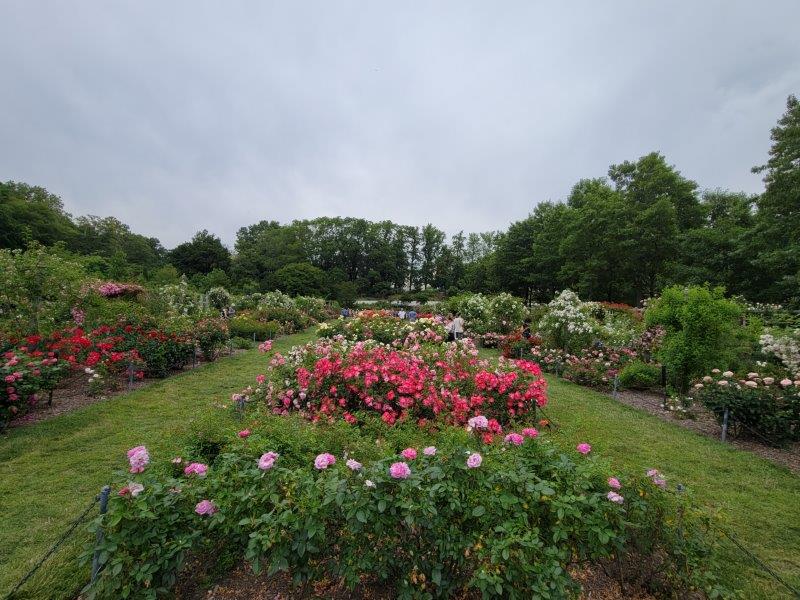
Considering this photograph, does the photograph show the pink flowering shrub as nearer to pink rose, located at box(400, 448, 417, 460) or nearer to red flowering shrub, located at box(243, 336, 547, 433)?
pink rose, located at box(400, 448, 417, 460)

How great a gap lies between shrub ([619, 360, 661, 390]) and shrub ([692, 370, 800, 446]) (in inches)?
115

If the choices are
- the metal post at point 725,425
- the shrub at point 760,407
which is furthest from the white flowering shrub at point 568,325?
the metal post at point 725,425

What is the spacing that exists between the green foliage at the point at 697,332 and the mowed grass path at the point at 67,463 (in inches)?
321

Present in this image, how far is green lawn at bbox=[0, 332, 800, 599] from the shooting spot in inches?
108

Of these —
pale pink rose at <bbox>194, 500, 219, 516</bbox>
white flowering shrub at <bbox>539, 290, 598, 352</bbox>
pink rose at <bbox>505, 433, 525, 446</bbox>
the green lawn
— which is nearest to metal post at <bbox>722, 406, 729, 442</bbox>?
the green lawn

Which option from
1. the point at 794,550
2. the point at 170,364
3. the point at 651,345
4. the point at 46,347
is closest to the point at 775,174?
the point at 651,345

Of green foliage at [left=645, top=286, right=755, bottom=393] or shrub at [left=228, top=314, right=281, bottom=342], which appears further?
shrub at [left=228, top=314, right=281, bottom=342]

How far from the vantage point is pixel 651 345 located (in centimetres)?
1044

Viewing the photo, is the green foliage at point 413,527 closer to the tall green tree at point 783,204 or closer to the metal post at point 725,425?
the metal post at point 725,425

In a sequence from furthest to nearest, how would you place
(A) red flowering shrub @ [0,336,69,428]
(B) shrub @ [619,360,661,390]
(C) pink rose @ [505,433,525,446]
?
1. (B) shrub @ [619,360,661,390]
2. (A) red flowering shrub @ [0,336,69,428]
3. (C) pink rose @ [505,433,525,446]

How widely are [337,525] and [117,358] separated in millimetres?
7262

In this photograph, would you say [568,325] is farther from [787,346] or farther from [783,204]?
[783,204]

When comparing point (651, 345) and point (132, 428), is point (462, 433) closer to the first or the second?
point (132, 428)

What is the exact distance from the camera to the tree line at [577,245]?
17531mm
